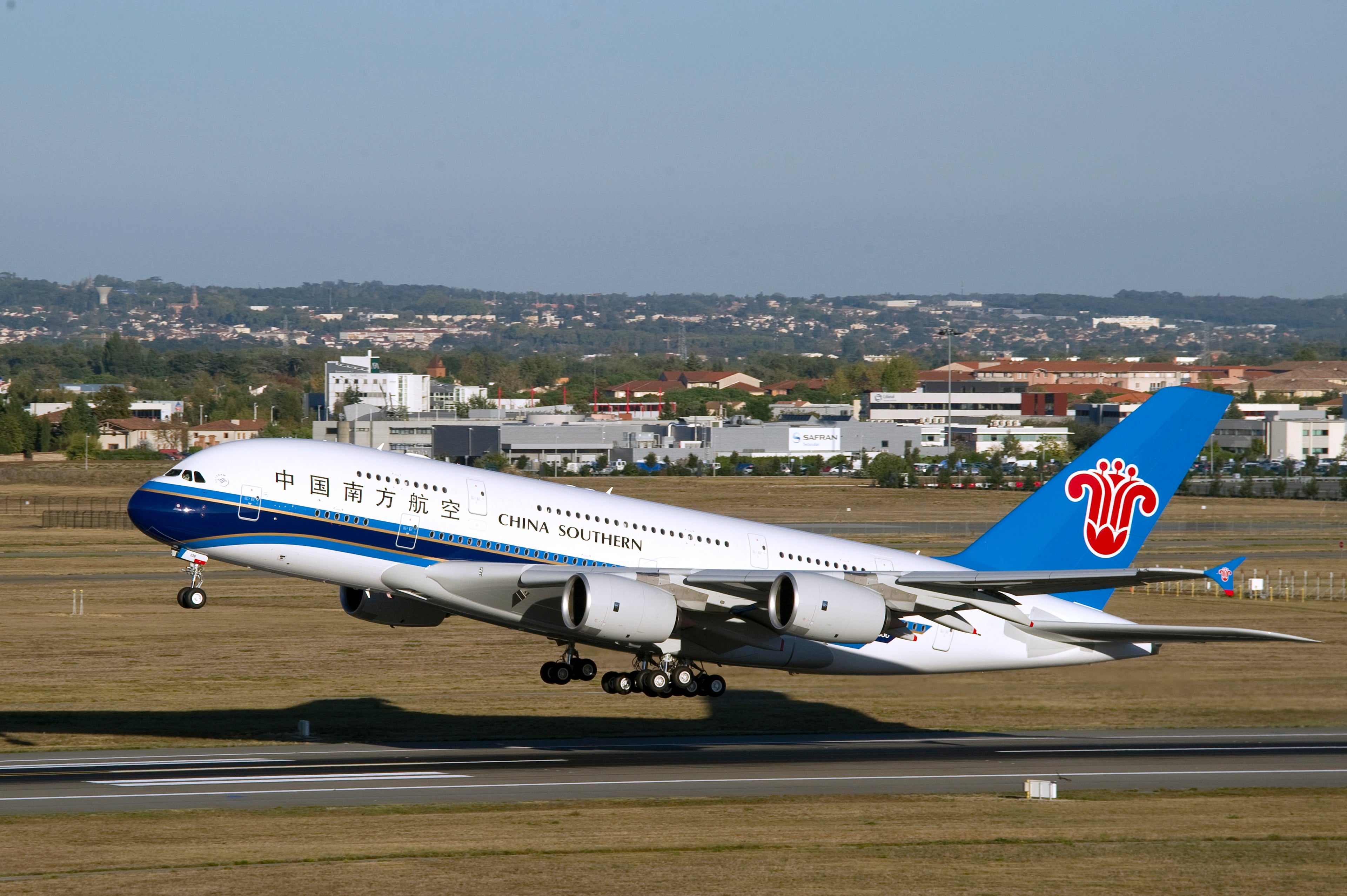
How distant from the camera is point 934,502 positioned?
5566 inches

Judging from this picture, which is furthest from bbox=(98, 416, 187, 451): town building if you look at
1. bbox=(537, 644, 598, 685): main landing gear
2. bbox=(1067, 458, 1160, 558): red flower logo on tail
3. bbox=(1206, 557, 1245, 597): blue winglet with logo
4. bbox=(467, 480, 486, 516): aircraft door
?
bbox=(1206, 557, 1245, 597): blue winglet with logo

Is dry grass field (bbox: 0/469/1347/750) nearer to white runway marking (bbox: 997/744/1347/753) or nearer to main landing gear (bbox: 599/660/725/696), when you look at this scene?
white runway marking (bbox: 997/744/1347/753)

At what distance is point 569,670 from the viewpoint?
40.1 m

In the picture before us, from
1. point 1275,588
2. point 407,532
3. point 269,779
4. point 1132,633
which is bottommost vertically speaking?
point 1275,588

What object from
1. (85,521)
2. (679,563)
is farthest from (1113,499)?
(85,521)

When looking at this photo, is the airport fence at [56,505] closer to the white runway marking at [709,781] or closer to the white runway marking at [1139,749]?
the white runway marking at [709,781]

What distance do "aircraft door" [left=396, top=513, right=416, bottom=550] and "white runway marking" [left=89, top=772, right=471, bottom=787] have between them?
19.1ft

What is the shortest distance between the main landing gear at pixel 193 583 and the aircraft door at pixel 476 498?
646cm

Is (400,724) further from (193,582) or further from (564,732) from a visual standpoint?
(193,582)

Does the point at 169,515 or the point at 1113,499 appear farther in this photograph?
the point at 1113,499

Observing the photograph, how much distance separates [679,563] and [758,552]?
8.28 ft

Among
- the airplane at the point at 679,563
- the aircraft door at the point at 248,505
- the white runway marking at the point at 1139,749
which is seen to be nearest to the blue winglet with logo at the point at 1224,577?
the airplane at the point at 679,563

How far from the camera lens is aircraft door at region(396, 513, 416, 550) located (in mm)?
36750

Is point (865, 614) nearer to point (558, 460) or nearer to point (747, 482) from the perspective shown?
point (747, 482)
